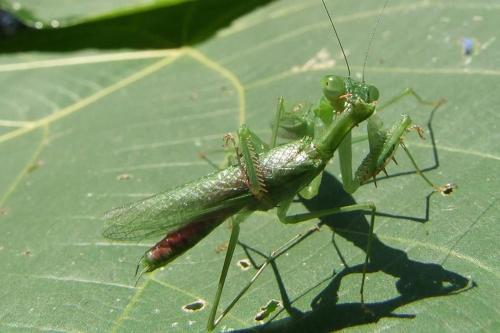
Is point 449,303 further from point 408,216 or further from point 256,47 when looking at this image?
point 256,47

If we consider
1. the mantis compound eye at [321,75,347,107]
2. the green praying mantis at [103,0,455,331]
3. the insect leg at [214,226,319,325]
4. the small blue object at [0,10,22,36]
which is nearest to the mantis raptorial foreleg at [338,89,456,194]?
the green praying mantis at [103,0,455,331]

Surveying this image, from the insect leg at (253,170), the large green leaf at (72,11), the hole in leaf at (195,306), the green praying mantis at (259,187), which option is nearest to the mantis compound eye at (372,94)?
the green praying mantis at (259,187)

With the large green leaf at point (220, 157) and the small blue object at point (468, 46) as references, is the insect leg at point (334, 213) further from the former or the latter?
the small blue object at point (468, 46)

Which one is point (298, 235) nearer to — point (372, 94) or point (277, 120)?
point (277, 120)

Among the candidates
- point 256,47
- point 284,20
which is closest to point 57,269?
point 256,47

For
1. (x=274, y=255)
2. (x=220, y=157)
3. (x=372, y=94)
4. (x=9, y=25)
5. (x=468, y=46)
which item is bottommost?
(x=274, y=255)

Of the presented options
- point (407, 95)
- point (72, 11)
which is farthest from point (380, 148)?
point (72, 11)

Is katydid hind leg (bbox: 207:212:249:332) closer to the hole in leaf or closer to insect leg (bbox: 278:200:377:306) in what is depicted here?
the hole in leaf
